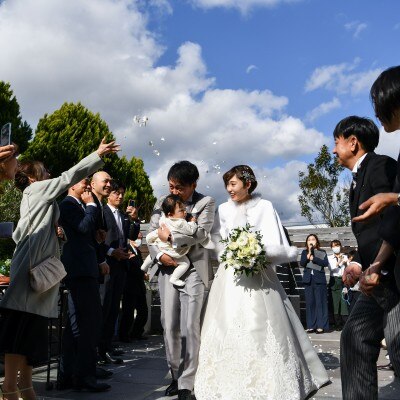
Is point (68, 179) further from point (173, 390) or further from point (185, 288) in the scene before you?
point (173, 390)

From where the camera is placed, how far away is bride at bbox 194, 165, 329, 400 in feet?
12.6

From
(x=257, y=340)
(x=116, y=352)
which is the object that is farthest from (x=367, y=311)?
(x=116, y=352)

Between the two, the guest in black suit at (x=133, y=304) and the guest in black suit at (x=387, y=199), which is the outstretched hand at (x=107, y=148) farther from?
the guest in black suit at (x=133, y=304)

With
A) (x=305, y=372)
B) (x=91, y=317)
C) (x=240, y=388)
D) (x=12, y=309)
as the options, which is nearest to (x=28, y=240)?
A: (x=12, y=309)

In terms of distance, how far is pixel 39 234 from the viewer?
378cm

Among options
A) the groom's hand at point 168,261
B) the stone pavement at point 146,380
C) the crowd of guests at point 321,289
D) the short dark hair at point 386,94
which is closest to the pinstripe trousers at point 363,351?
the short dark hair at point 386,94

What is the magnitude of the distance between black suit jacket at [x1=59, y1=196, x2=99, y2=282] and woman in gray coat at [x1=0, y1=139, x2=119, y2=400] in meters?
0.62

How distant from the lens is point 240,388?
3.82m

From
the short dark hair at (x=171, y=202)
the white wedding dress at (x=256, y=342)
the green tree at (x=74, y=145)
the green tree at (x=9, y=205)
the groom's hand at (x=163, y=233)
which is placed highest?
the green tree at (x=74, y=145)

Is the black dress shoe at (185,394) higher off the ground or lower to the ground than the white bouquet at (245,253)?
lower

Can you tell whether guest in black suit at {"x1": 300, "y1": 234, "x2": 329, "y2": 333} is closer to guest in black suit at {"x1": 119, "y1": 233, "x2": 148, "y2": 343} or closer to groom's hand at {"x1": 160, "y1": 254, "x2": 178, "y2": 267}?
guest in black suit at {"x1": 119, "y1": 233, "x2": 148, "y2": 343}

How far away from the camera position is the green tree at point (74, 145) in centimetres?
2734

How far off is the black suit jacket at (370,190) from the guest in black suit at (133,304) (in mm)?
5700

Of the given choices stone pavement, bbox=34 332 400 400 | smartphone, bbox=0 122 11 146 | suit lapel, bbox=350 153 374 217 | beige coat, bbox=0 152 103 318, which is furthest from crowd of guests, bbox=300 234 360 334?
smartphone, bbox=0 122 11 146
